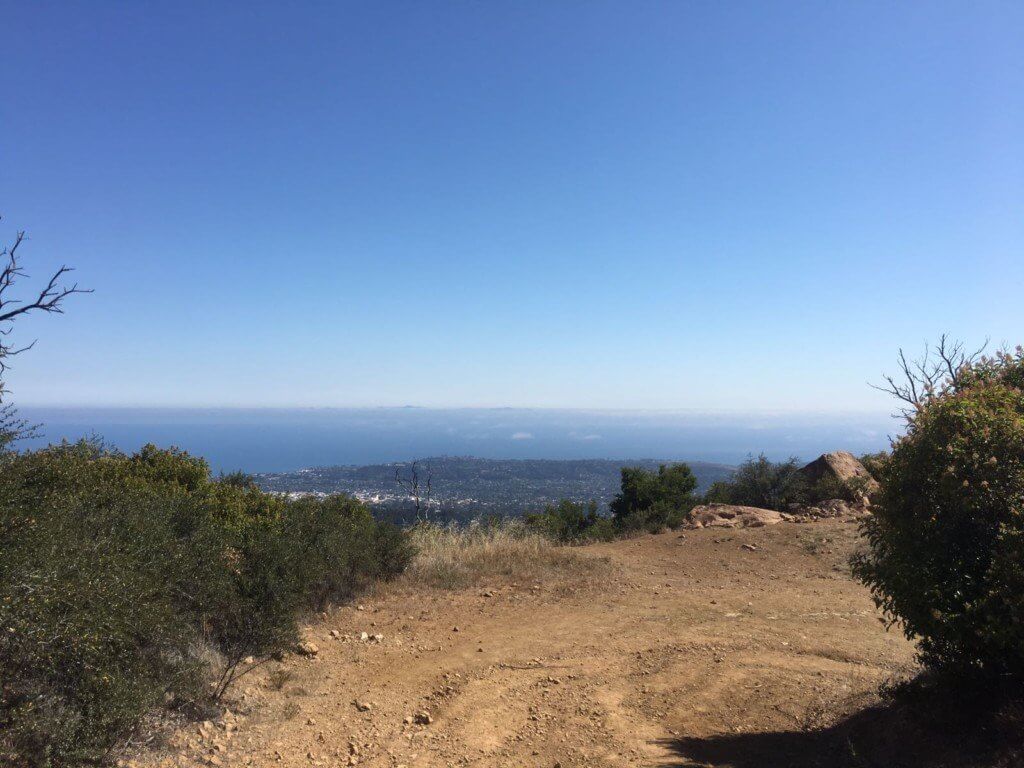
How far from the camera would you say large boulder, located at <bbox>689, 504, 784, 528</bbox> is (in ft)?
57.8

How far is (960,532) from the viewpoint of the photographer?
4.62 meters

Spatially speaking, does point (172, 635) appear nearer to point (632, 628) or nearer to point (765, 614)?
point (632, 628)

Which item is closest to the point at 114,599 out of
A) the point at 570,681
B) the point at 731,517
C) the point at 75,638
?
the point at 75,638

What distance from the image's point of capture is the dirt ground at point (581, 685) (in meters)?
5.44

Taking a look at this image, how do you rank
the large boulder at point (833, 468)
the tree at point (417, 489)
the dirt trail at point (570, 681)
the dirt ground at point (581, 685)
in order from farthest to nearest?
the large boulder at point (833, 468) → the tree at point (417, 489) → the dirt trail at point (570, 681) → the dirt ground at point (581, 685)

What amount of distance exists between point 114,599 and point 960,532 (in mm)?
6687

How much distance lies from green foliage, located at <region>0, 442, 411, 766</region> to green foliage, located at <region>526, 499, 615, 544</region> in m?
9.93

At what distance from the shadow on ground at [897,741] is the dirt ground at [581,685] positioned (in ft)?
0.08

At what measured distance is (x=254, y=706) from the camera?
20.3 ft

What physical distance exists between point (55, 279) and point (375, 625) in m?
6.48

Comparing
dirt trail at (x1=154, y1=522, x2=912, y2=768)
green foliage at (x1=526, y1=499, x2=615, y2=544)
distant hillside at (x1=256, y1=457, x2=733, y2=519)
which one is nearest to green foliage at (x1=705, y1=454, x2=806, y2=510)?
green foliage at (x1=526, y1=499, x2=615, y2=544)

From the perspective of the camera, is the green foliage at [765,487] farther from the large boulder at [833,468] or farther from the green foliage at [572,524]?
the green foliage at [572,524]

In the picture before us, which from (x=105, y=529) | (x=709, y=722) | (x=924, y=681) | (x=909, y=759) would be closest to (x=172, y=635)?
(x=105, y=529)

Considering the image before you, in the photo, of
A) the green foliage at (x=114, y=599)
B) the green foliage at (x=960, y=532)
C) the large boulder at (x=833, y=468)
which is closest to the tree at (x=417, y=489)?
the green foliage at (x=114, y=599)
